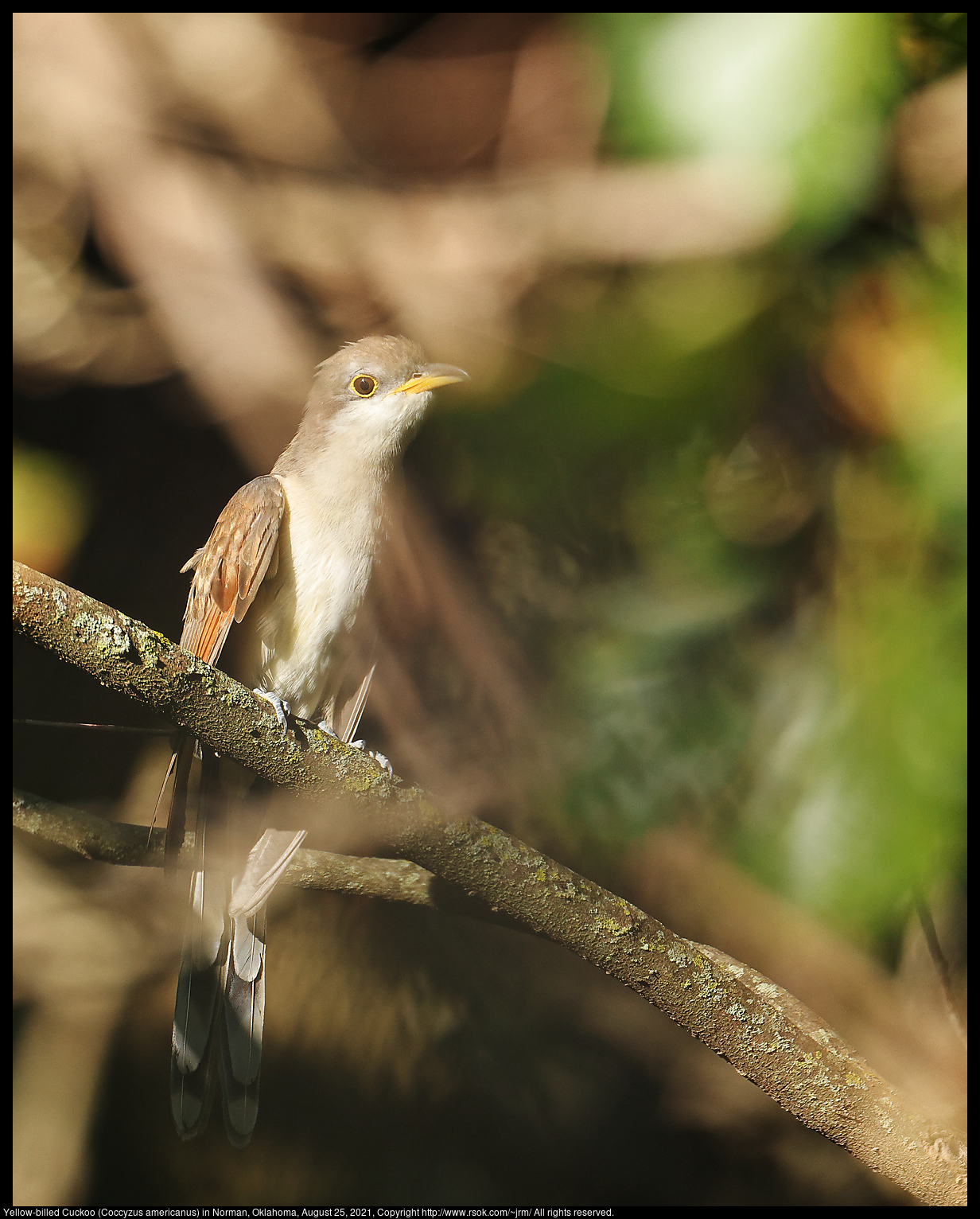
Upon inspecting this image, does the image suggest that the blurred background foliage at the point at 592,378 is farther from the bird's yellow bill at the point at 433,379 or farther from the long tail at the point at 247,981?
the long tail at the point at 247,981

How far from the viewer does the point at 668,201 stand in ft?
2.85

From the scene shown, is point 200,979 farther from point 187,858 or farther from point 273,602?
point 273,602

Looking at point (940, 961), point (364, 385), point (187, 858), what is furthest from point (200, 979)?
point (940, 961)

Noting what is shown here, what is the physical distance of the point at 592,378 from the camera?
2.83ft

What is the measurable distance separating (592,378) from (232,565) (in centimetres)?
47

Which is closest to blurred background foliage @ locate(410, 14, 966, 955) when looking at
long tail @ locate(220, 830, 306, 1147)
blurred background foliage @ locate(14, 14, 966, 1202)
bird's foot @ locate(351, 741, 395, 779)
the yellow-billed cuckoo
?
blurred background foliage @ locate(14, 14, 966, 1202)

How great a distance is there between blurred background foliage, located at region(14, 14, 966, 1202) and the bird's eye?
7cm

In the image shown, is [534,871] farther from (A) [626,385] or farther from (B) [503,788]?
(A) [626,385]

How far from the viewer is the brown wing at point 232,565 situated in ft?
3.03

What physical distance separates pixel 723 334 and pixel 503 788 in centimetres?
62

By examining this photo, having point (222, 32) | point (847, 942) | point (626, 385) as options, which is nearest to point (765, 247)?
point (626, 385)

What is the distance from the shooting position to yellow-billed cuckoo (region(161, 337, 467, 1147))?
0.94 m

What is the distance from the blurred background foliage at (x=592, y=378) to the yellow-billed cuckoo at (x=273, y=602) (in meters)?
0.05

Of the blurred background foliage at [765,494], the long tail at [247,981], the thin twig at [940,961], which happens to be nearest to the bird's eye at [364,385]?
the blurred background foliage at [765,494]
